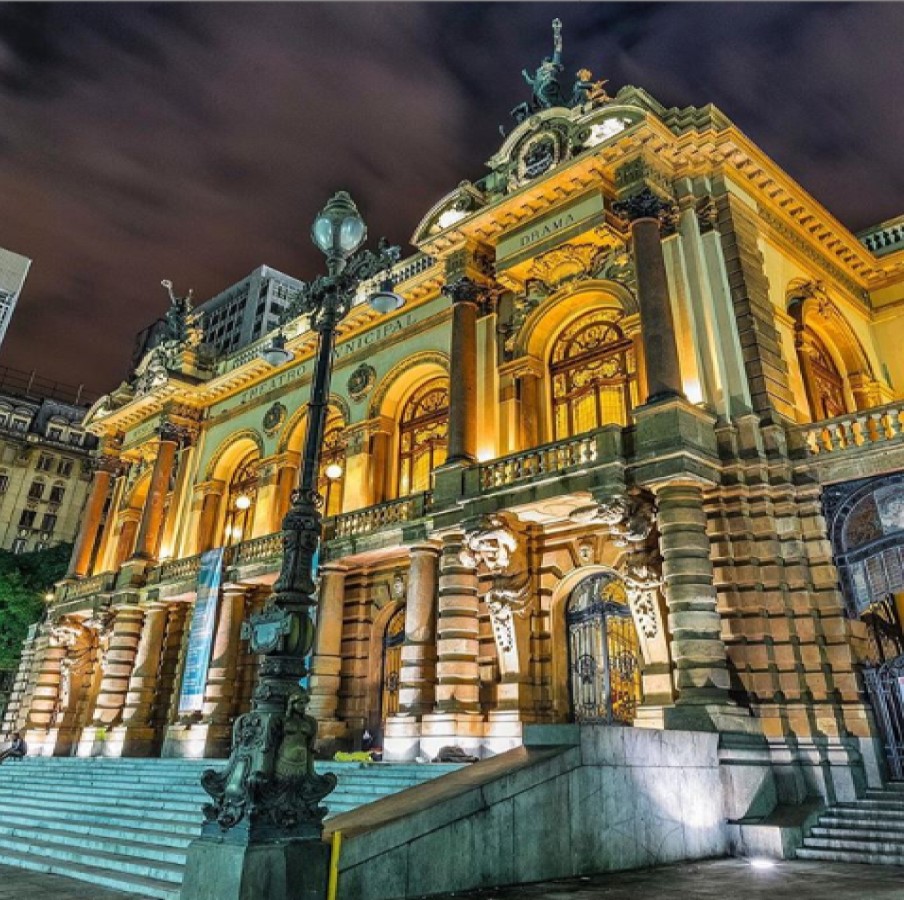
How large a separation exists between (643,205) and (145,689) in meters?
21.8

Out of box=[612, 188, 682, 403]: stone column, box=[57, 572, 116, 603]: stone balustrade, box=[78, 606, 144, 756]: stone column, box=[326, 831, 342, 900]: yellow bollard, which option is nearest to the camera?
box=[326, 831, 342, 900]: yellow bollard

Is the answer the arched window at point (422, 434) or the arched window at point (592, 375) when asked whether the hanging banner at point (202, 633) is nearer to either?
the arched window at point (422, 434)

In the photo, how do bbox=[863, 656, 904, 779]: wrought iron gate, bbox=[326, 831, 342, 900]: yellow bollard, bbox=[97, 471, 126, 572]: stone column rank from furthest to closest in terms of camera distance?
bbox=[97, 471, 126, 572]: stone column < bbox=[863, 656, 904, 779]: wrought iron gate < bbox=[326, 831, 342, 900]: yellow bollard

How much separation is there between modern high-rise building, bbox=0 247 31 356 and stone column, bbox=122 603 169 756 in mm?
41288

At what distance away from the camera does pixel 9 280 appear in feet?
188

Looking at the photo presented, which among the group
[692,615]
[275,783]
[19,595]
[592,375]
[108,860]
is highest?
[592,375]

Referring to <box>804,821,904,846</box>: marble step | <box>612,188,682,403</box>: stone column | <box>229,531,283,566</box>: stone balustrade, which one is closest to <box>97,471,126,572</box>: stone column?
<box>229,531,283,566</box>: stone balustrade

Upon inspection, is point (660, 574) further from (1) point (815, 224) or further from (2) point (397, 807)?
(1) point (815, 224)

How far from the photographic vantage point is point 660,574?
14.2 metres

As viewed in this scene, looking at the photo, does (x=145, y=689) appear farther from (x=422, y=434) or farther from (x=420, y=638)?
(x=422, y=434)

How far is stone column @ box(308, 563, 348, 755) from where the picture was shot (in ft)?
63.0

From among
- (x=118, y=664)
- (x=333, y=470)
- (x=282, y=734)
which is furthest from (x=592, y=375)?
(x=118, y=664)

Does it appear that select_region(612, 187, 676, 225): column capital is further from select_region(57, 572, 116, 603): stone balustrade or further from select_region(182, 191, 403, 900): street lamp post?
select_region(57, 572, 116, 603): stone balustrade

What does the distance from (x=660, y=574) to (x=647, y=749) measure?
14.8ft
